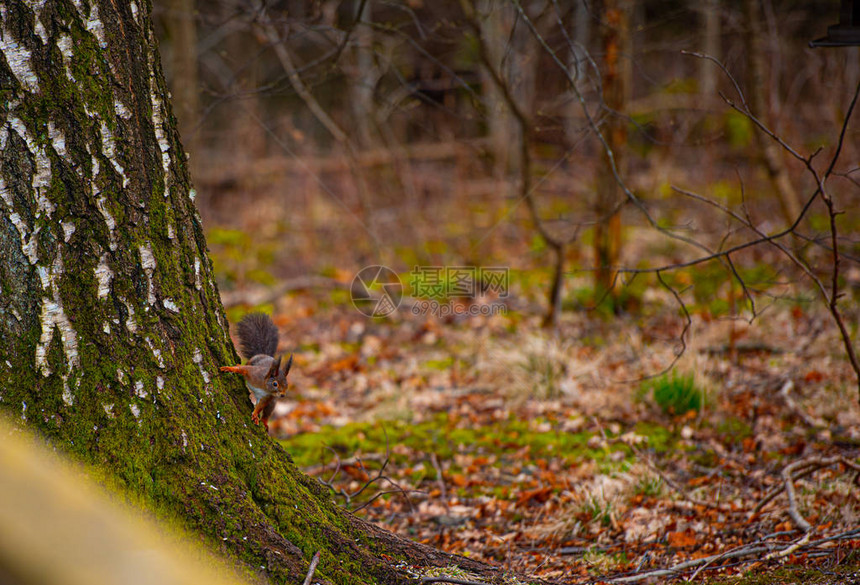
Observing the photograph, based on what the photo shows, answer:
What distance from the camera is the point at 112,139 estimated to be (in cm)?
178

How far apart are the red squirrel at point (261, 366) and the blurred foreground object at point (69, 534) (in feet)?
1.54

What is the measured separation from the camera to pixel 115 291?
179 centimetres

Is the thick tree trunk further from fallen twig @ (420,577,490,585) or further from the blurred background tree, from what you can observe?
the blurred background tree

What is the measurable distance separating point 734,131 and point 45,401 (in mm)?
13386

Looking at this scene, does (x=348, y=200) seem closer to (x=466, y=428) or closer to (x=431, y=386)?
(x=431, y=386)

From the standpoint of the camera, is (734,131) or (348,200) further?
(734,131)

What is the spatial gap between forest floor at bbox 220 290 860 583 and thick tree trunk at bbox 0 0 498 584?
767 mm

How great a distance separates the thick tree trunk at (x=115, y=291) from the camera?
1.70 metres

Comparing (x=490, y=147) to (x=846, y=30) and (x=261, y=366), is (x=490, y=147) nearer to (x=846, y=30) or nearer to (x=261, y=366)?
(x=846, y=30)

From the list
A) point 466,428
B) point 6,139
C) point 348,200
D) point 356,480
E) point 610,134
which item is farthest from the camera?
point 348,200

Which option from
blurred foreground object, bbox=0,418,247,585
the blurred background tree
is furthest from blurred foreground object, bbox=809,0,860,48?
blurred foreground object, bbox=0,418,247,585

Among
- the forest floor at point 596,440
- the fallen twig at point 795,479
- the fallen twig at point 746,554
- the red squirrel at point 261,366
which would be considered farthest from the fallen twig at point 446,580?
the fallen twig at point 795,479

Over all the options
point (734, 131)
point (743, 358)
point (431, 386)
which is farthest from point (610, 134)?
point (734, 131)

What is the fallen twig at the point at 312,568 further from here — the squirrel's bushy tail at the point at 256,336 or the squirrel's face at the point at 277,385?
the squirrel's bushy tail at the point at 256,336
